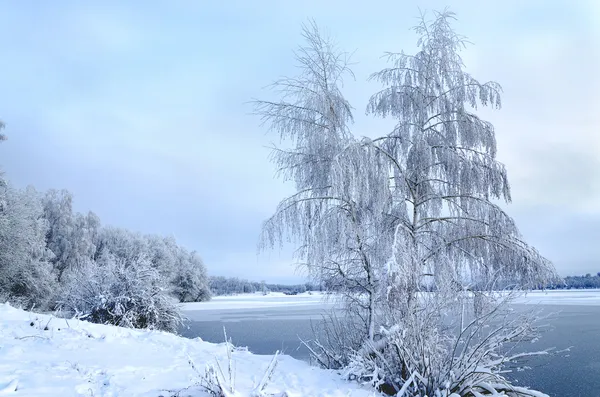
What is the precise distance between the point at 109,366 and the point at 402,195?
221 inches

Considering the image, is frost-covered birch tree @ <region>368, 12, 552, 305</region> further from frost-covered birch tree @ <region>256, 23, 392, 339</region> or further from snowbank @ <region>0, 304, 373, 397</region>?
snowbank @ <region>0, 304, 373, 397</region>

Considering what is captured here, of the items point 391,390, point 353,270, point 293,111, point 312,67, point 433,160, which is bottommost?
point 391,390

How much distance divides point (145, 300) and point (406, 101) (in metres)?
10.4

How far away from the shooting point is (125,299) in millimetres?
14211

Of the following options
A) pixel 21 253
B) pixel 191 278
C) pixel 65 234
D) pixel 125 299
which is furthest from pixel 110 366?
pixel 191 278

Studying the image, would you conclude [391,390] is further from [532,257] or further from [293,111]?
[293,111]

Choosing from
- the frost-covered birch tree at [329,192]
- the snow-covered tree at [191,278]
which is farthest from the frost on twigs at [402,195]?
the snow-covered tree at [191,278]

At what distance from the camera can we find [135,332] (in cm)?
895

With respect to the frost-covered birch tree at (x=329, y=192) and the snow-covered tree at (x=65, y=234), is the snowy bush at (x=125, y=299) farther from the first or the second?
the snow-covered tree at (x=65, y=234)

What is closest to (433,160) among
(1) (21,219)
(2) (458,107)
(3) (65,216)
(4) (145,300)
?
(2) (458,107)

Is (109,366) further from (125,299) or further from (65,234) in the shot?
(65,234)

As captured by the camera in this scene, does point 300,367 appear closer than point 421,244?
Yes

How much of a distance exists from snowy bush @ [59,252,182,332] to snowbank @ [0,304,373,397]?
19.7 feet

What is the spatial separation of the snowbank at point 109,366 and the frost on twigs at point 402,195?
131 centimetres
